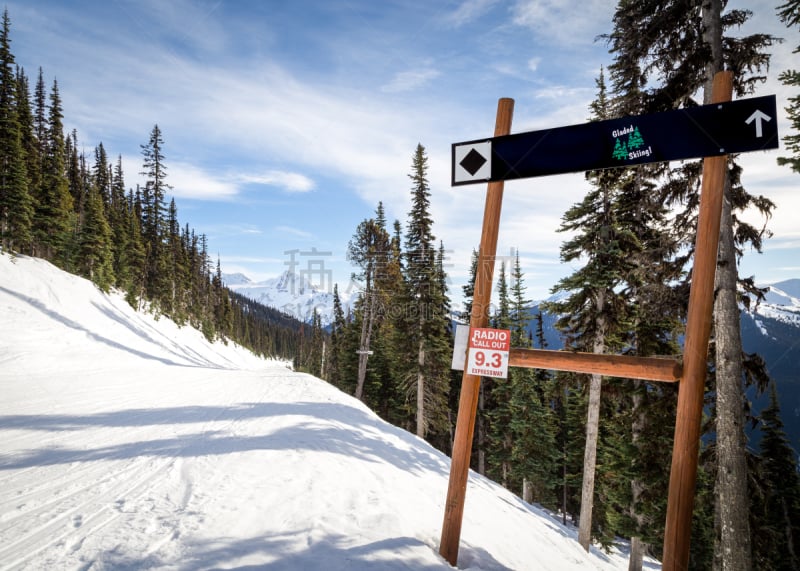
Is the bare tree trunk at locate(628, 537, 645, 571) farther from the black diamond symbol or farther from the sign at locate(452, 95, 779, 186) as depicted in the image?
the black diamond symbol

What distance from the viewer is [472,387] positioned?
4.70 m

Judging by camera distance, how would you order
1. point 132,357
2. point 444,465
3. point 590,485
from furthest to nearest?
point 132,357, point 590,485, point 444,465

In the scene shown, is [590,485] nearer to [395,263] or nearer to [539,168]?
[539,168]

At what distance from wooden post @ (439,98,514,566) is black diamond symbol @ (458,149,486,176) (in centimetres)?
30

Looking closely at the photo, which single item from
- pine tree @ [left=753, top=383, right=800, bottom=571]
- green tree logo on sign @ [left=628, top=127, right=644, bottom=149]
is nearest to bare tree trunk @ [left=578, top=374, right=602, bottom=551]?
green tree logo on sign @ [left=628, top=127, right=644, bottom=149]

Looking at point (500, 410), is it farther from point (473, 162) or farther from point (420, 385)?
point (473, 162)

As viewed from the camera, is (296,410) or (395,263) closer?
(296,410)

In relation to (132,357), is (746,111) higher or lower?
higher

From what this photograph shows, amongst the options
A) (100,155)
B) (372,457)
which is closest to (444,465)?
(372,457)

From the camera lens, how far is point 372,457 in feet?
28.3

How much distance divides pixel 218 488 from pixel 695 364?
6.69 meters

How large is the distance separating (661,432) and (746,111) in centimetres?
1101

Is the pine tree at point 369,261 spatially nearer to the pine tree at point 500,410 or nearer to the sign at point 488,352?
the pine tree at point 500,410

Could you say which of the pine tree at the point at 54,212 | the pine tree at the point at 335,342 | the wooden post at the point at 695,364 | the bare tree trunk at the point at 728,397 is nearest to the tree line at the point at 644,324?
the bare tree trunk at the point at 728,397
